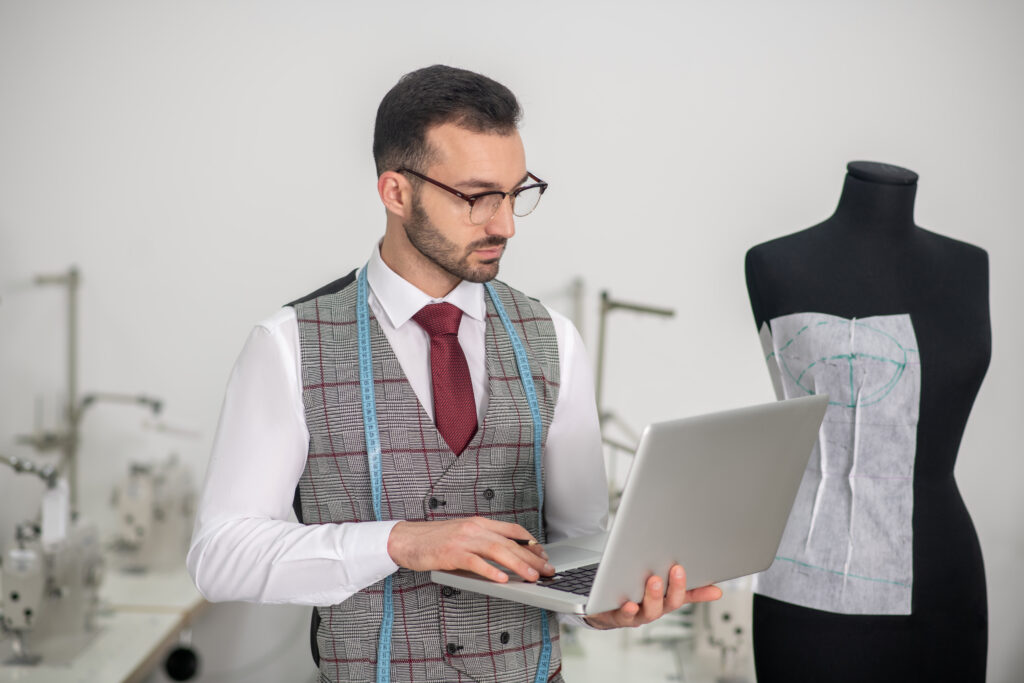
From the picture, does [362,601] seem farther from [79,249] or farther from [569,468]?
[79,249]

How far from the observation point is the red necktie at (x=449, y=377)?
4.44 ft

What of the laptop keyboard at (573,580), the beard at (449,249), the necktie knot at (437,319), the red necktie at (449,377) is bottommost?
the laptop keyboard at (573,580)

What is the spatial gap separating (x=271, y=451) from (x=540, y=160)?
2145mm

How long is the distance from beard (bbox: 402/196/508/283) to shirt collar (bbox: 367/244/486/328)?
65mm

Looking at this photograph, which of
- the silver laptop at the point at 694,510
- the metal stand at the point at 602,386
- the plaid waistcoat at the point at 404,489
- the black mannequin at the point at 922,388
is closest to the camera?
the silver laptop at the point at 694,510

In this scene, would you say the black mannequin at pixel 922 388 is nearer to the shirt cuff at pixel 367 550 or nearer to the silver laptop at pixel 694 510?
the silver laptop at pixel 694 510

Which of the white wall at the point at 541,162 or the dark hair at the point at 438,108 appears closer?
the dark hair at the point at 438,108

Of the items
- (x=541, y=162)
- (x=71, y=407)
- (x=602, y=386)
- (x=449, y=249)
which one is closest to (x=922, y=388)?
(x=449, y=249)

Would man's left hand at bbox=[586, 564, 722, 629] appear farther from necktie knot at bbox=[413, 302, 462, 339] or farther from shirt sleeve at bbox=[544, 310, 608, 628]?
necktie knot at bbox=[413, 302, 462, 339]

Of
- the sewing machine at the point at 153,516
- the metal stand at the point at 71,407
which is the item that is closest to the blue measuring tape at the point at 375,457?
the sewing machine at the point at 153,516

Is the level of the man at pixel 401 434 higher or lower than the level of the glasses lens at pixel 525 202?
lower

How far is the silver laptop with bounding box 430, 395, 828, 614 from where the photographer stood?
3.52ft

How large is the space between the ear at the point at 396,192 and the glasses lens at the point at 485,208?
3.5 inches

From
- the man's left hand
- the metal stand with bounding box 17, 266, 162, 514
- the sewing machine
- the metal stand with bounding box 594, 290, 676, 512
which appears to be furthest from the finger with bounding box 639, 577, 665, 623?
the metal stand with bounding box 17, 266, 162, 514
